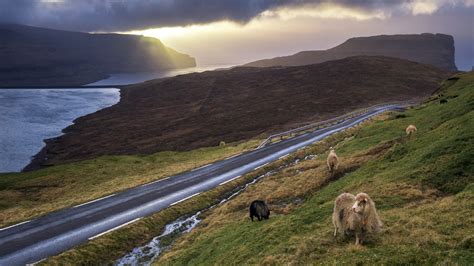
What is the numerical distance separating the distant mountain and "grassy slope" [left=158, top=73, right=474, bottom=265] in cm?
6105

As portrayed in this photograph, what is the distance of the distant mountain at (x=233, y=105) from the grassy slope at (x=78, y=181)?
2475cm

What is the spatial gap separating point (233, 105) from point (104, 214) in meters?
108

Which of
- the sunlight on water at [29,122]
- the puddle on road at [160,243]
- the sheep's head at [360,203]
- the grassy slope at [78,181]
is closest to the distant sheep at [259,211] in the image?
the puddle on road at [160,243]

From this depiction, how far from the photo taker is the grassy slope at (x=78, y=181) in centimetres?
4094

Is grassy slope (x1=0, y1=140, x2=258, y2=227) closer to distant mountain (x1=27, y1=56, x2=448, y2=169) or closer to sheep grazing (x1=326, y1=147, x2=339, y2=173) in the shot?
sheep grazing (x1=326, y1=147, x2=339, y2=173)

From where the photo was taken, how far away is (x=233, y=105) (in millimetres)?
139500

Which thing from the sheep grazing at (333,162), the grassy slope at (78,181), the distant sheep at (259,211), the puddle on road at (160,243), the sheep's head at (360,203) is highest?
the sheep's head at (360,203)

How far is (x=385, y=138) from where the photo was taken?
42.5 m

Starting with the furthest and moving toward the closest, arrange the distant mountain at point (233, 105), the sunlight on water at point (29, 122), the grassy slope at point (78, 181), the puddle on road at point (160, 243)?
the distant mountain at point (233, 105) → the sunlight on water at point (29, 122) → the grassy slope at point (78, 181) → the puddle on road at point (160, 243)

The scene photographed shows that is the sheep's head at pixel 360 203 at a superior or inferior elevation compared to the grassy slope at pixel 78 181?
superior

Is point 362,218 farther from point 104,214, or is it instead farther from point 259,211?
point 104,214

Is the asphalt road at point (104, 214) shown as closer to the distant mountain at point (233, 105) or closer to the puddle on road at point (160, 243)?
the puddle on road at point (160, 243)

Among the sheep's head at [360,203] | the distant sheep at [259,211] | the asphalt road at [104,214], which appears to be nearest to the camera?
the sheep's head at [360,203]

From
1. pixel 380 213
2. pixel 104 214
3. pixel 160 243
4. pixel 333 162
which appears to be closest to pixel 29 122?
pixel 104 214
